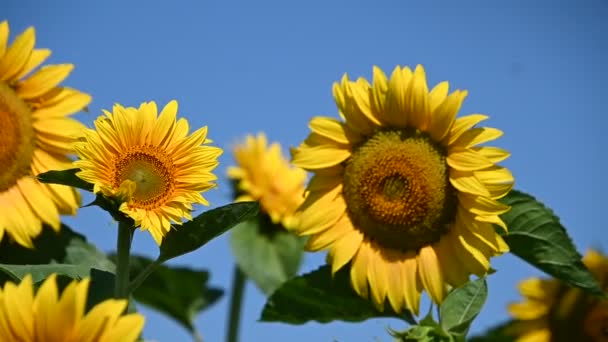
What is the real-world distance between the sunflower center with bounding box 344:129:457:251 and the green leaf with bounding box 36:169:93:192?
1019mm

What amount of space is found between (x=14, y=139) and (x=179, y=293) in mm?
1371

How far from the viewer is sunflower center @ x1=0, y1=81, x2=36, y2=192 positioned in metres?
3.18

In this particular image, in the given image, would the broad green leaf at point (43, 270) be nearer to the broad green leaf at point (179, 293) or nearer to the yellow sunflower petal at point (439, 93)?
the yellow sunflower petal at point (439, 93)

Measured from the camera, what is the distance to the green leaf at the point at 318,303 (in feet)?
9.98

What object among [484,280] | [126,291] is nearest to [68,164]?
[126,291]

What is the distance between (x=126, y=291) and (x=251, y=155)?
9.80 ft

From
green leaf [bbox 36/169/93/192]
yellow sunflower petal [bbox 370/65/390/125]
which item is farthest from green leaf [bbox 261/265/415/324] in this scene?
green leaf [bbox 36/169/93/192]

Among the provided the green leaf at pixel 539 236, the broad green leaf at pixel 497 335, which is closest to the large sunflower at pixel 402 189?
the green leaf at pixel 539 236

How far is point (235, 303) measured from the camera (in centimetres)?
450

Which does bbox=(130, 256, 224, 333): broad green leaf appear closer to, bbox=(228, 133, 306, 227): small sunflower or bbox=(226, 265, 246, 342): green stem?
bbox=(226, 265, 246, 342): green stem

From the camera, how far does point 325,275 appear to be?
3.12 metres

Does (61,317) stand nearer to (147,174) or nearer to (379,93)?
(147,174)

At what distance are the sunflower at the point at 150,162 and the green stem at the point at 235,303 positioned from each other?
1997mm

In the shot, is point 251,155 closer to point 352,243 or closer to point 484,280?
point 352,243
